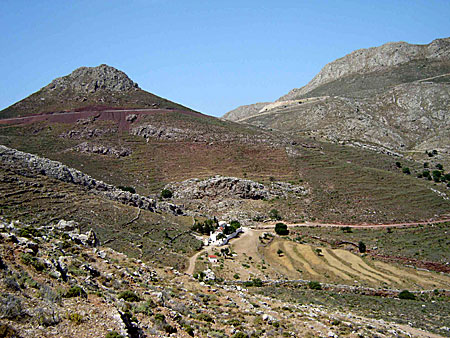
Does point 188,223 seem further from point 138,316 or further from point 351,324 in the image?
point 138,316

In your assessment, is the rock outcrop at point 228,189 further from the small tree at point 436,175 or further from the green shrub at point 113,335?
the green shrub at point 113,335

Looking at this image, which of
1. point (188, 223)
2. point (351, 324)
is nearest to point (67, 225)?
point (351, 324)

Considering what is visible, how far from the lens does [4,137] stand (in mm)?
75062

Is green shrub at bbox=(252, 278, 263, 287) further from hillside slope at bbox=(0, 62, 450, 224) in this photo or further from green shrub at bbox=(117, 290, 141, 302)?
hillside slope at bbox=(0, 62, 450, 224)

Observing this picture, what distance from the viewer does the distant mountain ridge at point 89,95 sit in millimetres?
93562

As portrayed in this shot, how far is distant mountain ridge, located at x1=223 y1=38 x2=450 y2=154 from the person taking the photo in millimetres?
120938

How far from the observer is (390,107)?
136875mm

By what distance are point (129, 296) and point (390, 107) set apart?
143 meters

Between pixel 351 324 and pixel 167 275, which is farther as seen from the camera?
pixel 167 275

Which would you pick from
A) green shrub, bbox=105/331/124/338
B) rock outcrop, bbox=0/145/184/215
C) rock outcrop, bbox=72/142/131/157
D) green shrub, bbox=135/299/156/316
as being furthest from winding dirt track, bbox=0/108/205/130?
green shrub, bbox=105/331/124/338

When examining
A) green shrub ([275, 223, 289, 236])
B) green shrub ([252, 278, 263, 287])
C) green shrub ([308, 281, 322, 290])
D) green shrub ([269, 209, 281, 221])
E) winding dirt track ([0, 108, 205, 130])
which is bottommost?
green shrub ([308, 281, 322, 290])

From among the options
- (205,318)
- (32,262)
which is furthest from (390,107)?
(32,262)

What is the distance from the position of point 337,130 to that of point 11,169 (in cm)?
10643

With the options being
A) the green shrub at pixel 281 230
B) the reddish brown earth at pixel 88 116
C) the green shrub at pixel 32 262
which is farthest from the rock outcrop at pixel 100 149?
the green shrub at pixel 32 262
